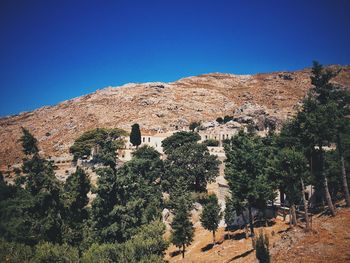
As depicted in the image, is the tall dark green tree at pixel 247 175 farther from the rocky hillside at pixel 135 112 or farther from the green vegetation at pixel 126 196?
the rocky hillside at pixel 135 112

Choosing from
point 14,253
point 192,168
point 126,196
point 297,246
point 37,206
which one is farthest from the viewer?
point 192,168

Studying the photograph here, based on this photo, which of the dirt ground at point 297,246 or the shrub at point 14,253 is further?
the shrub at point 14,253

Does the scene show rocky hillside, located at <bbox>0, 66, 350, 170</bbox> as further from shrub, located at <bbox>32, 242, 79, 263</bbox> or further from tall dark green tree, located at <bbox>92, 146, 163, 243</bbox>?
shrub, located at <bbox>32, 242, 79, 263</bbox>

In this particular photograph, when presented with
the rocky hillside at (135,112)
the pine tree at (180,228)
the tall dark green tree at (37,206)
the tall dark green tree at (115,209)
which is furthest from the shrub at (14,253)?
the rocky hillside at (135,112)

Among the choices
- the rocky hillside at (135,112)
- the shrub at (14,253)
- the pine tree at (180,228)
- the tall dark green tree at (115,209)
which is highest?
the rocky hillside at (135,112)

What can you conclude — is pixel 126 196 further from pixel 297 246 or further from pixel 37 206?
pixel 297 246

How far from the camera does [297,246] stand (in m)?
22.5

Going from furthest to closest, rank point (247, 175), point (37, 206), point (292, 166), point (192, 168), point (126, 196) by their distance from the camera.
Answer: point (192, 168), point (126, 196), point (37, 206), point (247, 175), point (292, 166)

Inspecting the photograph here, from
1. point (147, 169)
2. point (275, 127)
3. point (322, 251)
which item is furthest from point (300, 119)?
point (275, 127)

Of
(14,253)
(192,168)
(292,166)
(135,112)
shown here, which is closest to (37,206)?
(14,253)

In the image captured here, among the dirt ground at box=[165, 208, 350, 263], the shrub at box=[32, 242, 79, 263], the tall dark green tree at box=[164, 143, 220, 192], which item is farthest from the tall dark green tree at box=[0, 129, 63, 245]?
the tall dark green tree at box=[164, 143, 220, 192]

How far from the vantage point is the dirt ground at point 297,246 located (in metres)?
20.6

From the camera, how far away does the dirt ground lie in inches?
811

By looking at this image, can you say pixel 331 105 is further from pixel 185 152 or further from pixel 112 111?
pixel 112 111
